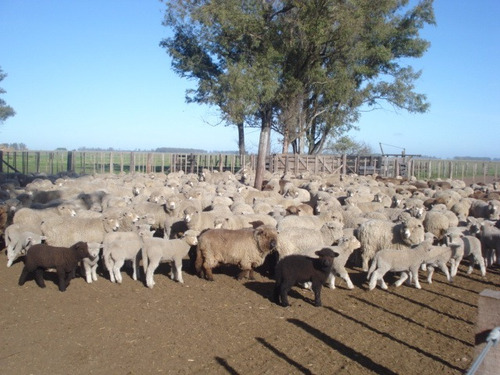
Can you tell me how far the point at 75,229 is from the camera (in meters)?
10.9

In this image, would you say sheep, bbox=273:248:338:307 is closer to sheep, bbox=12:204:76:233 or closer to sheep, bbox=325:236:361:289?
sheep, bbox=325:236:361:289

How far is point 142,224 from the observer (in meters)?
11.5

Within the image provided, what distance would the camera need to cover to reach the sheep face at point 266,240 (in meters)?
10.1

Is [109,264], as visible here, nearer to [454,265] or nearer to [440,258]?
[440,258]

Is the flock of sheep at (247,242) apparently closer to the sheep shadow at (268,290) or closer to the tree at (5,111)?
the sheep shadow at (268,290)

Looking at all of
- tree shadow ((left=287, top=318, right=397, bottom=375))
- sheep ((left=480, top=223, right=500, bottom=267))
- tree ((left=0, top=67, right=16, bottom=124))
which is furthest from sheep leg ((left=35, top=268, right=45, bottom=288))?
tree ((left=0, top=67, right=16, bottom=124))

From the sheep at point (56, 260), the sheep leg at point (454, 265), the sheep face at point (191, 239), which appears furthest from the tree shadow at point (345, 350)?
the sheep leg at point (454, 265)

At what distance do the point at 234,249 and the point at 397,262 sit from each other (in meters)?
3.26

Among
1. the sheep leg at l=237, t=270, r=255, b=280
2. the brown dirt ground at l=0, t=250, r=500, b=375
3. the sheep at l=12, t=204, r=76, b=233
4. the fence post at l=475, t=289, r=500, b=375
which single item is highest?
the fence post at l=475, t=289, r=500, b=375

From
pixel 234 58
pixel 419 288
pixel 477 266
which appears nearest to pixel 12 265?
pixel 419 288

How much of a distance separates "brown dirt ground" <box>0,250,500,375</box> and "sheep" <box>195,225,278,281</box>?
14.4 inches

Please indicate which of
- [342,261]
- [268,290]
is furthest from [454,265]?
[268,290]

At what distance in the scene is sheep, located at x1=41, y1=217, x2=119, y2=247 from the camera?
1069cm

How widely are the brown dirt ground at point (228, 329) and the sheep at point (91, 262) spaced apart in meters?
0.20
